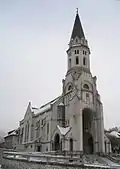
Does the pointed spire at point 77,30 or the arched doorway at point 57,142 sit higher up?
the pointed spire at point 77,30

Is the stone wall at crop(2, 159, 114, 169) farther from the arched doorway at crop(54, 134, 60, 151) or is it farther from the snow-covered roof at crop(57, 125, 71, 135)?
the arched doorway at crop(54, 134, 60, 151)

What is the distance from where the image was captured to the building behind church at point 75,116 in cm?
5041

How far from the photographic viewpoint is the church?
50.4m

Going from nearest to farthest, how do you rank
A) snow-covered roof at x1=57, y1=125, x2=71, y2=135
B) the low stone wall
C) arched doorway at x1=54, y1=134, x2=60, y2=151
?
1. the low stone wall
2. snow-covered roof at x1=57, y1=125, x2=71, y2=135
3. arched doorway at x1=54, y1=134, x2=60, y2=151

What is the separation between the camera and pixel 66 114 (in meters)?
54.9

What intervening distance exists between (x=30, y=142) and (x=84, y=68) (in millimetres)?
27638

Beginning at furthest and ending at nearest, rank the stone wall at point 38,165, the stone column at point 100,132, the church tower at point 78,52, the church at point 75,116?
the church tower at point 78,52
the stone column at point 100,132
the church at point 75,116
the stone wall at point 38,165

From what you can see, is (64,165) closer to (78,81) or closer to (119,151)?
(78,81)

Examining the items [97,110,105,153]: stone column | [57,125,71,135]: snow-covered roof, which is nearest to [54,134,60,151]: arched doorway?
[57,125,71,135]: snow-covered roof

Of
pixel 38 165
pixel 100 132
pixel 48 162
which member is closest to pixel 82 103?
pixel 100 132

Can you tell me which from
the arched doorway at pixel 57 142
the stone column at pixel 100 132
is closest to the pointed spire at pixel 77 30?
the stone column at pixel 100 132

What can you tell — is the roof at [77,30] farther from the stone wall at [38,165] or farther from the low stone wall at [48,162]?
the stone wall at [38,165]

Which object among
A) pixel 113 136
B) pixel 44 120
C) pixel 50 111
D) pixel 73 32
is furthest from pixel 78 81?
pixel 113 136

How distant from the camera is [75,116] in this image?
51688 mm
